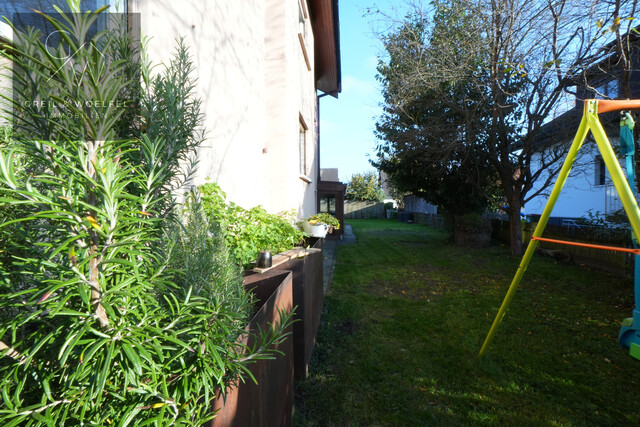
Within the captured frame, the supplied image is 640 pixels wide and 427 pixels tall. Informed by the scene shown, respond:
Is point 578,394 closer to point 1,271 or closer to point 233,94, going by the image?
point 1,271

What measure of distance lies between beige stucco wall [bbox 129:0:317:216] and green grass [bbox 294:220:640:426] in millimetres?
2102

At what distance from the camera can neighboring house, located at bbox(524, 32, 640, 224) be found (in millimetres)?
6713

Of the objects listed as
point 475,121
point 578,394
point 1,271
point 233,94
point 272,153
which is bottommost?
point 578,394

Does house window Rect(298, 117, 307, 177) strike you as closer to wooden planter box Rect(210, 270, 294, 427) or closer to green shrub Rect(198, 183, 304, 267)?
Result: green shrub Rect(198, 183, 304, 267)

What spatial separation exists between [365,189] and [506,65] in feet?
133

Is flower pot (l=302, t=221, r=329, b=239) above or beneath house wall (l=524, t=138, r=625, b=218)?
beneath

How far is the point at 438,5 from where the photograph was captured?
27.7 ft

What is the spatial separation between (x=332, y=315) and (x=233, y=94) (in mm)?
A: 3242

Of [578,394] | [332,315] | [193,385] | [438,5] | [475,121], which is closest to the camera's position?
[193,385]

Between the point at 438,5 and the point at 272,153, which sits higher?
the point at 438,5

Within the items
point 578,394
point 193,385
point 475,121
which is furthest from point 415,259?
point 193,385

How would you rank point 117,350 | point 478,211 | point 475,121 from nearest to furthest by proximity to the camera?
1. point 117,350
2. point 475,121
3. point 478,211

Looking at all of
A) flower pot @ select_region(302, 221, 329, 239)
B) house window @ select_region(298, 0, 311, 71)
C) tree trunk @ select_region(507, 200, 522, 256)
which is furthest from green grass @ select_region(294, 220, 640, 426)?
house window @ select_region(298, 0, 311, 71)

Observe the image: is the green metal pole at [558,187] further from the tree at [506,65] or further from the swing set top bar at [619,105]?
the tree at [506,65]
